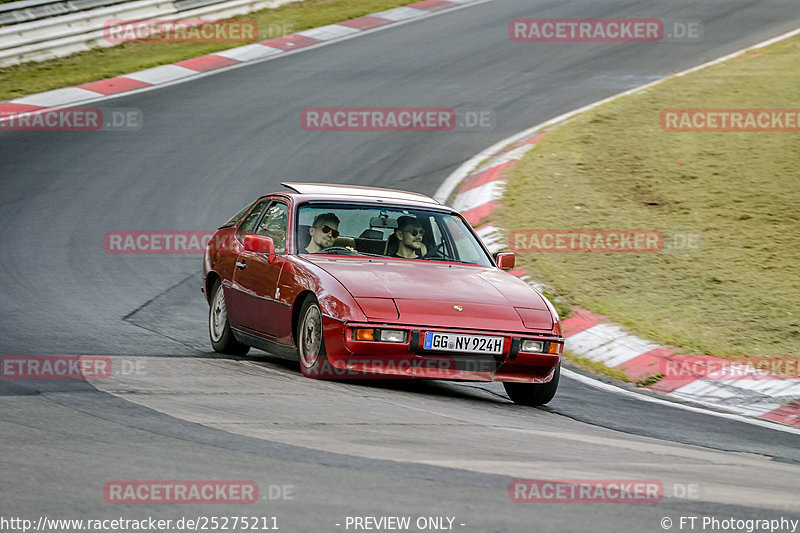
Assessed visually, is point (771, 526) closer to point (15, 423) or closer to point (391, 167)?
point (15, 423)

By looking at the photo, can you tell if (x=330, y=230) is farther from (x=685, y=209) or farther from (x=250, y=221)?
(x=685, y=209)

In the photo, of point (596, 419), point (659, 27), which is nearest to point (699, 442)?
point (596, 419)

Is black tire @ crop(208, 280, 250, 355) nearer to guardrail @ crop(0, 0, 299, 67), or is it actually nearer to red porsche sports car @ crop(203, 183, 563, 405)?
red porsche sports car @ crop(203, 183, 563, 405)

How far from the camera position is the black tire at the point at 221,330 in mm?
9430

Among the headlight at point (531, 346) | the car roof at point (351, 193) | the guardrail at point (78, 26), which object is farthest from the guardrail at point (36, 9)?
the headlight at point (531, 346)

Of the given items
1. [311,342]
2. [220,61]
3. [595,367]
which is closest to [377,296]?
[311,342]

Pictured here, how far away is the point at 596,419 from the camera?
25.5ft

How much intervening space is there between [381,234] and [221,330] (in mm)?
1678

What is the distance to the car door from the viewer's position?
8602mm

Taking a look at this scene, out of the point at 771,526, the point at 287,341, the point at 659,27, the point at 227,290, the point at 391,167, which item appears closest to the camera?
the point at 771,526

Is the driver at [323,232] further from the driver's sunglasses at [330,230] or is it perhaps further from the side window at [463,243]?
the side window at [463,243]

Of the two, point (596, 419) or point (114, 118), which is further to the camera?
point (114, 118)

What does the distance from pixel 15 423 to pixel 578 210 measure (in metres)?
9.38

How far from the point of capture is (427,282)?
26.4 feet
